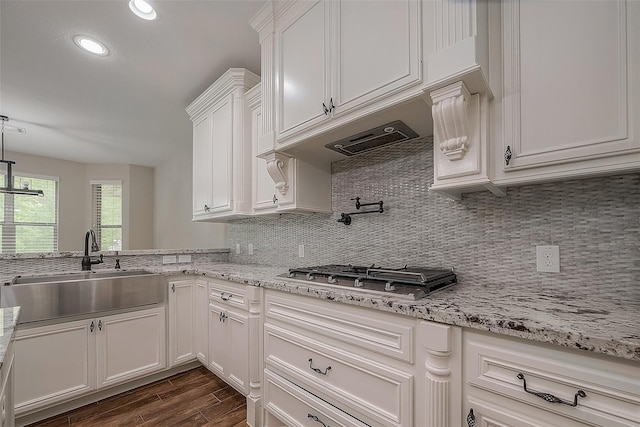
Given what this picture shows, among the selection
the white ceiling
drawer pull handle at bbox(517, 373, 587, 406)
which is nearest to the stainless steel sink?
the white ceiling

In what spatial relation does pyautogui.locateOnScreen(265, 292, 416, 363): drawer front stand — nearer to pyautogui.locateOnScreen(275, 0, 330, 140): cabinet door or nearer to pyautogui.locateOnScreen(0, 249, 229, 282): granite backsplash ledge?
pyautogui.locateOnScreen(275, 0, 330, 140): cabinet door

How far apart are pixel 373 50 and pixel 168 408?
262 centimetres

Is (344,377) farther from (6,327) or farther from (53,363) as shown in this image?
(53,363)

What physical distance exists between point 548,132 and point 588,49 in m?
0.29

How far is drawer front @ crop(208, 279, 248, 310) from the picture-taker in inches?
77.9

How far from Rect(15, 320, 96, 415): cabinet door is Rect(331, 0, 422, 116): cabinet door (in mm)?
2314

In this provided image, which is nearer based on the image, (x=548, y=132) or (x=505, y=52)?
(x=548, y=132)

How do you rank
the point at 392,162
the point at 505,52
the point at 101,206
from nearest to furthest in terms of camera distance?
1. the point at 505,52
2. the point at 392,162
3. the point at 101,206

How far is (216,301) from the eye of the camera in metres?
2.29

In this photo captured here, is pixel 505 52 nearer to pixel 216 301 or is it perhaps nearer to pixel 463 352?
pixel 463 352

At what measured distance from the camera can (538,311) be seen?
3.23 feet

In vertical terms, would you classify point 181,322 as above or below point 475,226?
below

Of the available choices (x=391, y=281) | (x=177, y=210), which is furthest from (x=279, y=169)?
(x=177, y=210)

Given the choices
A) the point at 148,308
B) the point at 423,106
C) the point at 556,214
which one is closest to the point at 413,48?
the point at 423,106
